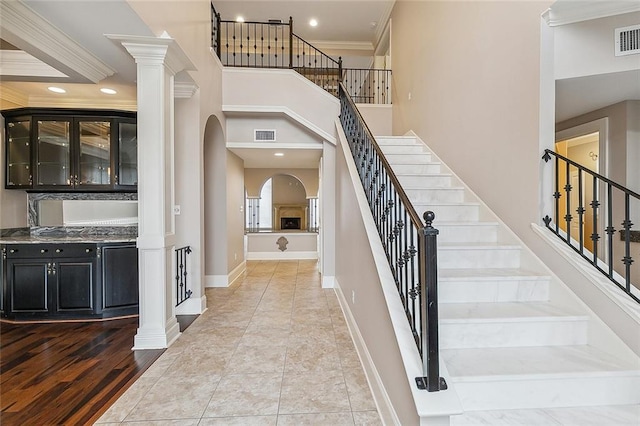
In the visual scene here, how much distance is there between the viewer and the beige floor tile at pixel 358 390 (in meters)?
2.02

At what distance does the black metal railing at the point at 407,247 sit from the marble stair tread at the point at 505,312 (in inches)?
11.2

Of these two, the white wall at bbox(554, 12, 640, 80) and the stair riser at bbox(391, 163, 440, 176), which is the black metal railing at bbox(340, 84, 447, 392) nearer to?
the stair riser at bbox(391, 163, 440, 176)

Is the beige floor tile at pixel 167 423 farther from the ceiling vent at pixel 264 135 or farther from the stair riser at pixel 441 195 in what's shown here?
the ceiling vent at pixel 264 135

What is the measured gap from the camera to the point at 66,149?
4.00 metres

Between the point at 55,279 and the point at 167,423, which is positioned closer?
the point at 167,423

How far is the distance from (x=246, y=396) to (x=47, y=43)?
334 cm

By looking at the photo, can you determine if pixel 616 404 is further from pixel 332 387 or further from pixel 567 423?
pixel 332 387

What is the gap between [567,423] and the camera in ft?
4.96

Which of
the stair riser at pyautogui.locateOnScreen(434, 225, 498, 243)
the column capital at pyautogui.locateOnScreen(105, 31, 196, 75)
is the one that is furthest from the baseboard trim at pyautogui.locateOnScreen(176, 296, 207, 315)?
the stair riser at pyautogui.locateOnScreen(434, 225, 498, 243)

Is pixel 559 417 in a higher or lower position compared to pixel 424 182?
lower

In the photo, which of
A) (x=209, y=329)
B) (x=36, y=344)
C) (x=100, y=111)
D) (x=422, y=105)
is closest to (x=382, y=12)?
(x=422, y=105)

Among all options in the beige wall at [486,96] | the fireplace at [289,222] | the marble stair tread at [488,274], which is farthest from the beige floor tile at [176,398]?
the fireplace at [289,222]

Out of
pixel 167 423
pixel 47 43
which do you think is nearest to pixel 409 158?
pixel 167 423

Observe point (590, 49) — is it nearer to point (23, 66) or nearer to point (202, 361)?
point (202, 361)
